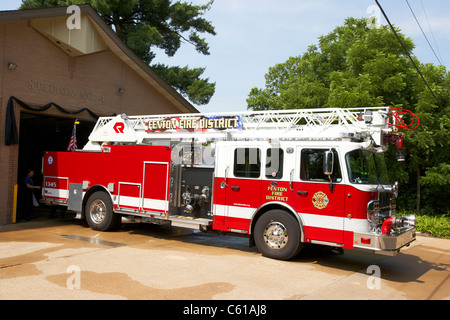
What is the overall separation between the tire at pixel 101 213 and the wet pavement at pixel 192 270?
0.30 metres

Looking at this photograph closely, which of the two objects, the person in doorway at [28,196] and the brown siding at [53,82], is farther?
the person in doorway at [28,196]

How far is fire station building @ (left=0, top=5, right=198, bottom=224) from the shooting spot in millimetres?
12023

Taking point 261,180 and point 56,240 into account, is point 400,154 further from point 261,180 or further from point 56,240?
point 56,240

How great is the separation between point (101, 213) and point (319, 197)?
6396mm

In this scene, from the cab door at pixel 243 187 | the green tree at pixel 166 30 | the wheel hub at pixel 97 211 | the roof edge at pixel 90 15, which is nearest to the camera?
the cab door at pixel 243 187

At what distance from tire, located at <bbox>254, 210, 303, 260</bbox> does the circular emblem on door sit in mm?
555

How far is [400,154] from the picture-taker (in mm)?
8016

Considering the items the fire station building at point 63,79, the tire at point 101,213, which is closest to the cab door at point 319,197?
the tire at point 101,213

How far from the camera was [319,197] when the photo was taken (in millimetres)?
7973

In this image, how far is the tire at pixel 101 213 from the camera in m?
11.1

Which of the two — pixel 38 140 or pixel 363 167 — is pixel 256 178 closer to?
pixel 363 167

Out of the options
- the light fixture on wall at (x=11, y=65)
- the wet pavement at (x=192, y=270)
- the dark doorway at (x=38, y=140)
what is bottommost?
the wet pavement at (x=192, y=270)

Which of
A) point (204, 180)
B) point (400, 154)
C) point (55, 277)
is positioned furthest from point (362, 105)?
point (55, 277)

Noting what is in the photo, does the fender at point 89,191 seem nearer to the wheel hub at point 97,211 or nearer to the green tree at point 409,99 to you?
the wheel hub at point 97,211
